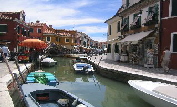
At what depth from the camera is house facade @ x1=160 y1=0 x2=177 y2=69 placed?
58.5 ft

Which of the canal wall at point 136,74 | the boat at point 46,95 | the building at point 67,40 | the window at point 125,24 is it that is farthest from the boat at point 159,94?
the building at point 67,40

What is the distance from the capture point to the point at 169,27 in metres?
18.3

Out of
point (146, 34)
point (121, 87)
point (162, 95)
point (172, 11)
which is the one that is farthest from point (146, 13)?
point (162, 95)

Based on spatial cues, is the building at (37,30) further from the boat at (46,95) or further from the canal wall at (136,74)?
the boat at (46,95)

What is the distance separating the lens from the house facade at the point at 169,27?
1783cm

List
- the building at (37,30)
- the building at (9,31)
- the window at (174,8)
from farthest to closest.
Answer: the building at (37,30)
the building at (9,31)
the window at (174,8)

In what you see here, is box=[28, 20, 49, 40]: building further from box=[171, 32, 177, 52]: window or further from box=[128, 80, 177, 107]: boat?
box=[128, 80, 177, 107]: boat

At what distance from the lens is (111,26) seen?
1319 inches

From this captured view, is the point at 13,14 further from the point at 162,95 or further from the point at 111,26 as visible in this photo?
the point at 162,95

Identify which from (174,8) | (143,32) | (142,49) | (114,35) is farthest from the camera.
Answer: (114,35)

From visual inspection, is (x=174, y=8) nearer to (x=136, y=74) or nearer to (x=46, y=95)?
(x=136, y=74)

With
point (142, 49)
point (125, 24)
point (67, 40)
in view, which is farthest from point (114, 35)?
point (67, 40)

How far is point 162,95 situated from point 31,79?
742cm

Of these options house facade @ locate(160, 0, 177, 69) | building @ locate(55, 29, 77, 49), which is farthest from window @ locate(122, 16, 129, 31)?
building @ locate(55, 29, 77, 49)
